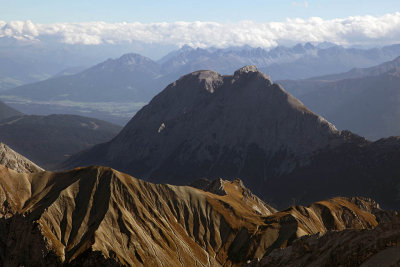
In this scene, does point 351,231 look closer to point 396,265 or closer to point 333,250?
point 333,250

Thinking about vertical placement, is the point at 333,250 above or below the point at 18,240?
above

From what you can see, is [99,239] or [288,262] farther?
[99,239]

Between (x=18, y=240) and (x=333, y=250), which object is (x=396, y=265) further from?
(x=18, y=240)

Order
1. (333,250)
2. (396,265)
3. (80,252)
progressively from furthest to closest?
(80,252), (333,250), (396,265)

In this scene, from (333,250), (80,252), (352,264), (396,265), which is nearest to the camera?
(396,265)

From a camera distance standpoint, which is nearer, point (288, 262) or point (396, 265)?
point (396, 265)

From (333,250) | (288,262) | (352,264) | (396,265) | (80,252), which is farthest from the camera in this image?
(80,252)

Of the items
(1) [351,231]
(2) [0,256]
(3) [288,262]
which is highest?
(1) [351,231]

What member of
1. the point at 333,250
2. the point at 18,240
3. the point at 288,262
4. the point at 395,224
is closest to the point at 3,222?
the point at 18,240

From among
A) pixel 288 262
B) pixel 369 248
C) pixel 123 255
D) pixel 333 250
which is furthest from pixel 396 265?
pixel 123 255
